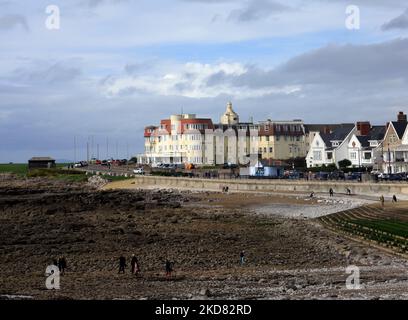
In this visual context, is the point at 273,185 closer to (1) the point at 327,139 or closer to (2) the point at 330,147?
(2) the point at 330,147

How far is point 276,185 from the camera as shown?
88.4 meters

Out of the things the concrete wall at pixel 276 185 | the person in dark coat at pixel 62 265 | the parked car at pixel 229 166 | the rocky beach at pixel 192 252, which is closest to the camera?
the rocky beach at pixel 192 252

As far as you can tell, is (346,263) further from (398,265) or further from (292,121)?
(292,121)

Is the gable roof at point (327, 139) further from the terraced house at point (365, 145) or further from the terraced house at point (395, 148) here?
the terraced house at point (395, 148)

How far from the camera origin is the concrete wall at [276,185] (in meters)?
72.8

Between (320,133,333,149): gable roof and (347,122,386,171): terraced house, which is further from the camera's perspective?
(320,133,333,149): gable roof

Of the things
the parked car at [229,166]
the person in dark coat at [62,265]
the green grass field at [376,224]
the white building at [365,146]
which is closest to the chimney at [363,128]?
the white building at [365,146]

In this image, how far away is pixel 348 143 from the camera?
4392 inches

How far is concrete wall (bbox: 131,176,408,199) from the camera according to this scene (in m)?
72.8

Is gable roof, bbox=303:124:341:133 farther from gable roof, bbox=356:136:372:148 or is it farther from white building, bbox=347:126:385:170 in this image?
gable roof, bbox=356:136:372:148

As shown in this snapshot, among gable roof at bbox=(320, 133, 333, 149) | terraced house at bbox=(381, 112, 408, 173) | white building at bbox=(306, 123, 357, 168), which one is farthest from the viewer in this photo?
gable roof at bbox=(320, 133, 333, 149)

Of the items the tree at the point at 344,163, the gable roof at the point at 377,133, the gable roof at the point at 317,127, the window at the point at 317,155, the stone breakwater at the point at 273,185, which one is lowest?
the stone breakwater at the point at 273,185

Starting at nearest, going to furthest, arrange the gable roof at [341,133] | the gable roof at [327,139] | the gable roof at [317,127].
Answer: the gable roof at [341,133] < the gable roof at [327,139] < the gable roof at [317,127]

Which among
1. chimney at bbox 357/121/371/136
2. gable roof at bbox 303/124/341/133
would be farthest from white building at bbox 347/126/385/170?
gable roof at bbox 303/124/341/133
